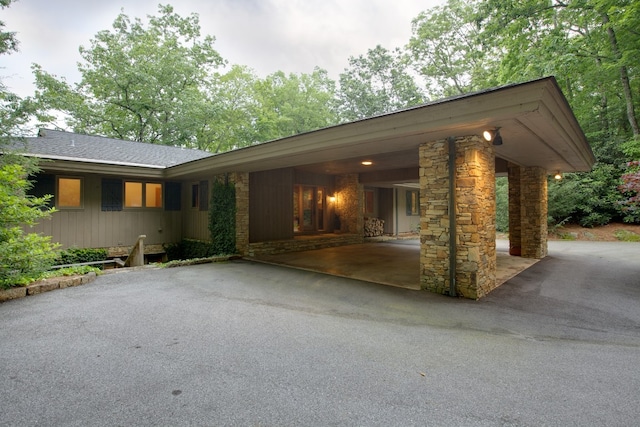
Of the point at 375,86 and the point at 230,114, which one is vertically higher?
the point at 375,86

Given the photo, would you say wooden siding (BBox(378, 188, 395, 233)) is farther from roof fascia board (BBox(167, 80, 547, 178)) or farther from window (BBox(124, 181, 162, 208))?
window (BBox(124, 181, 162, 208))

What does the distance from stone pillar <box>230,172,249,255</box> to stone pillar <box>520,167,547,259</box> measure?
24.7 ft

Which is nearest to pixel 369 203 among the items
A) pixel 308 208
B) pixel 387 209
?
pixel 387 209

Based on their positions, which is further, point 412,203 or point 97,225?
point 412,203

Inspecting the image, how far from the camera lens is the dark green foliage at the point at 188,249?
29.6 ft

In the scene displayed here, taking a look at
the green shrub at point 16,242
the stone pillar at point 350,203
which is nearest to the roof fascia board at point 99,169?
the green shrub at point 16,242

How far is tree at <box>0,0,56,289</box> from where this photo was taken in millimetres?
4461

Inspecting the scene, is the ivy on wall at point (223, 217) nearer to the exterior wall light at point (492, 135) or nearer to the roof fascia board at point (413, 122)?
the roof fascia board at point (413, 122)

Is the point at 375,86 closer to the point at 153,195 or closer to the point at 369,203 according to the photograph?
the point at 369,203

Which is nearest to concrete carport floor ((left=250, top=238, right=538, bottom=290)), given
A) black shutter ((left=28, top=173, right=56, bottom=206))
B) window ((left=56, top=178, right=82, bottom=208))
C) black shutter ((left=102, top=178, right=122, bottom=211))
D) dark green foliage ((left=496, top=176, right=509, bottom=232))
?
black shutter ((left=102, top=178, right=122, bottom=211))

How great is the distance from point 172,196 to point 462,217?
29.3 ft

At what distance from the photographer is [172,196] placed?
9938 millimetres

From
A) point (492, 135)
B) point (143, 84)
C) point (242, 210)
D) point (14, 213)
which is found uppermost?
point (143, 84)

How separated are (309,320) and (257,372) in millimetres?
1263
